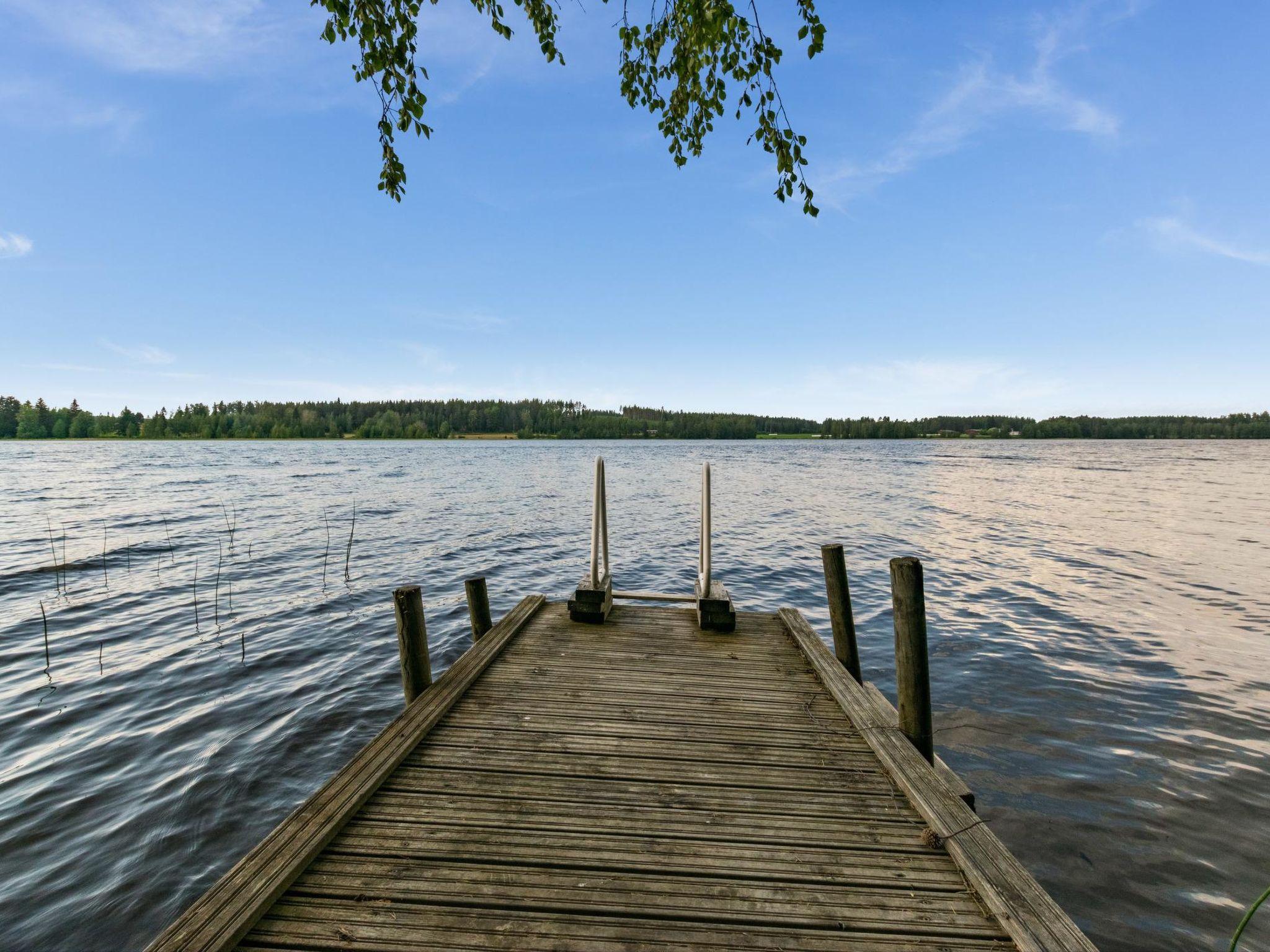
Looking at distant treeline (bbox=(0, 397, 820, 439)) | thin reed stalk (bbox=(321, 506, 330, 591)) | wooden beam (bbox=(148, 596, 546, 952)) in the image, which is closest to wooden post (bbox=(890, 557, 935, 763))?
wooden beam (bbox=(148, 596, 546, 952))

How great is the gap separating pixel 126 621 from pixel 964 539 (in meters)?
23.3

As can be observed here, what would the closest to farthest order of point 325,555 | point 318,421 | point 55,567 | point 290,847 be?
point 290,847 → point 55,567 → point 325,555 → point 318,421

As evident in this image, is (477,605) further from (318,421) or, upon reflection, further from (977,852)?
(318,421)

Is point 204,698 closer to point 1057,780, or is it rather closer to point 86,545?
point 1057,780

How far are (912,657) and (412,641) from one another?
14.0ft

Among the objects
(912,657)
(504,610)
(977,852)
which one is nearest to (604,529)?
(912,657)

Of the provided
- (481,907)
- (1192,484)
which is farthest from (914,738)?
(1192,484)

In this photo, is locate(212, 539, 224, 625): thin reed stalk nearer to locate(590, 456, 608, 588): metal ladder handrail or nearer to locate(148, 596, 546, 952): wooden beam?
locate(590, 456, 608, 588): metal ladder handrail

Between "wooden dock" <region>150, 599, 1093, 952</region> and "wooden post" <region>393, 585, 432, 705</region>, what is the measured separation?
34cm

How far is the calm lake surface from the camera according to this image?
479 centimetres

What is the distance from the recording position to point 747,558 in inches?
679

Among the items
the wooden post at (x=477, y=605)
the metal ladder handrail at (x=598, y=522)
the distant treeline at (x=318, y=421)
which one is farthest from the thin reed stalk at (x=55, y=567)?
the distant treeline at (x=318, y=421)

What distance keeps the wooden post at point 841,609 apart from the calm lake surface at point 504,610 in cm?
150

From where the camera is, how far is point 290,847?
9.73 feet
